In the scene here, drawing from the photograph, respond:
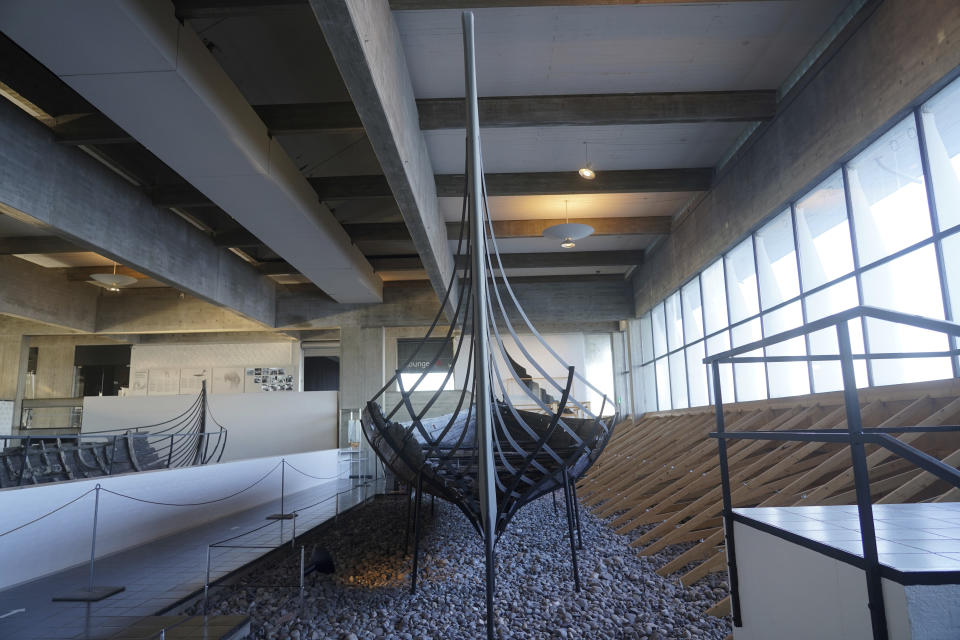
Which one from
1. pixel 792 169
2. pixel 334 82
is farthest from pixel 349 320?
pixel 792 169

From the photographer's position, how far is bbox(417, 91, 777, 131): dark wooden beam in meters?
6.65

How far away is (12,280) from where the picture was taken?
1091 centimetres

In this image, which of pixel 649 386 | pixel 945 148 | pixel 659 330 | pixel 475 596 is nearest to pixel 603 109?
pixel 945 148

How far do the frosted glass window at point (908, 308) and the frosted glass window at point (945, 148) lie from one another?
1.16 ft

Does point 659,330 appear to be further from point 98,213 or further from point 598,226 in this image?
point 98,213

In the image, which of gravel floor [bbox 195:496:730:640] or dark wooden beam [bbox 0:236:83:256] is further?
dark wooden beam [bbox 0:236:83:256]

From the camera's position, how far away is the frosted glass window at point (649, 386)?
1277 centimetres

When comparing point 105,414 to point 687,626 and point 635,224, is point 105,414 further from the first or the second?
point 687,626

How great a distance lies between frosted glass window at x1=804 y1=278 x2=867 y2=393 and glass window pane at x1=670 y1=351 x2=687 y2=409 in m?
4.26

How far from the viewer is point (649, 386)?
13125mm

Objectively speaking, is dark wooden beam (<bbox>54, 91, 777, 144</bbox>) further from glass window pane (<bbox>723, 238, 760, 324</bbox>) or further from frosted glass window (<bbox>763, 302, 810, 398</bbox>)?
frosted glass window (<bbox>763, 302, 810, 398</bbox>)

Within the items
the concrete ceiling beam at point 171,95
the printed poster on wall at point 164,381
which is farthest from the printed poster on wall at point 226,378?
the concrete ceiling beam at point 171,95

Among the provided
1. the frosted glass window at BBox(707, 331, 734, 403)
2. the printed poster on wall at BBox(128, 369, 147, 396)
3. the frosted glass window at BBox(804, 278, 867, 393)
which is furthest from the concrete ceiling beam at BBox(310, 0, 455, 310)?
the printed poster on wall at BBox(128, 369, 147, 396)

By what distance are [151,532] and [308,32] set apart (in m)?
4.84
